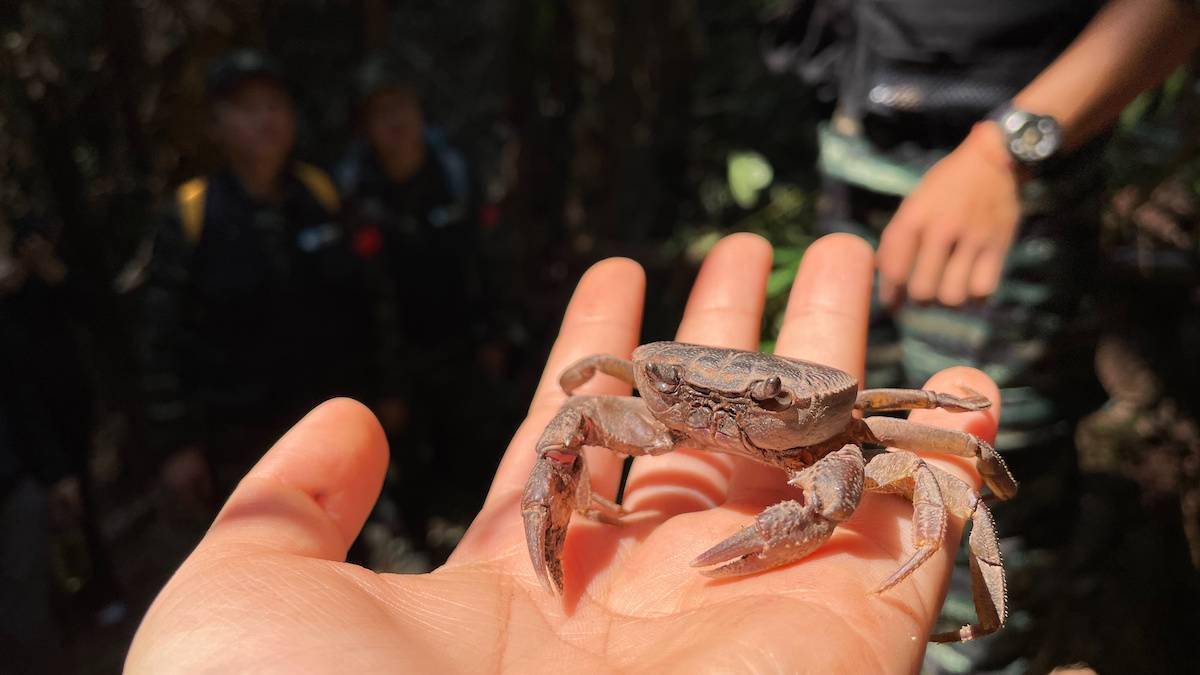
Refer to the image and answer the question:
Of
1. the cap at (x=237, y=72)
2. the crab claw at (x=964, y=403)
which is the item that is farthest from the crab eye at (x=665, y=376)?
the cap at (x=237, y=72)

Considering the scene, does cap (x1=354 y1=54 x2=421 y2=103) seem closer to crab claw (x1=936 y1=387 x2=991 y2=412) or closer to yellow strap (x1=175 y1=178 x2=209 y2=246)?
yellow strap (x1=175 y1=178 x2=209 y2=246)

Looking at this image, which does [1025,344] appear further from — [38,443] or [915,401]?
[38,443]

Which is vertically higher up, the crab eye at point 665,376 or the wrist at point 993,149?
the wrist at point 993,149

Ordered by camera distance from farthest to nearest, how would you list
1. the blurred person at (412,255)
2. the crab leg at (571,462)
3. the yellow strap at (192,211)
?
1. the blurred person at (412,255)
2. the yellow strap at (192,211)
3. the crab leg at (571,462)

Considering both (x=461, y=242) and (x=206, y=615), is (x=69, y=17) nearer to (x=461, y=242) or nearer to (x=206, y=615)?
(x=461, y=242)

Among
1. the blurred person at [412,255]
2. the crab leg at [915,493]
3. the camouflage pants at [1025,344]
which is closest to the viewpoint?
the crab leg at [915,493]

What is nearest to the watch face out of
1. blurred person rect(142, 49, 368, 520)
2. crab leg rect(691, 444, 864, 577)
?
crab leg rect(691, 444, 864, 577)

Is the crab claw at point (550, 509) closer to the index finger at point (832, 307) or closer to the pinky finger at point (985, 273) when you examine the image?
the index finger at point (832, 307)
